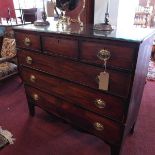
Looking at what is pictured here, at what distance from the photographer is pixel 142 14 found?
14.3 ft

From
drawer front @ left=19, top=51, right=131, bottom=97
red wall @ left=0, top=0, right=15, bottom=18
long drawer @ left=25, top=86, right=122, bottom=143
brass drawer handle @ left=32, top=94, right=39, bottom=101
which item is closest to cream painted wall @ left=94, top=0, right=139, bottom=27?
drawer front @ left=19, top=51, right=131, bottom=97

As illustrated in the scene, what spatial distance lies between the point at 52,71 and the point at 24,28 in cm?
44

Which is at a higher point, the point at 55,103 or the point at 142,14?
the point at 142,14

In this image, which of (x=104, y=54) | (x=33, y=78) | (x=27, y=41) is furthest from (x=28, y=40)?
(x=104, y=54)

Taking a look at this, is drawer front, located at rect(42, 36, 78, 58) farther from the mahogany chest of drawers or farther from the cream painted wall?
the cream painted wall

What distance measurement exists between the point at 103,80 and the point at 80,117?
0.49 meters

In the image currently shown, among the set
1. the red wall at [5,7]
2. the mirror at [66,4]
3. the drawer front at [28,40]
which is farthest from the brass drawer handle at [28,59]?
the red wall at [5,7]

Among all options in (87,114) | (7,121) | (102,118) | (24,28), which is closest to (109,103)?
(102,118)

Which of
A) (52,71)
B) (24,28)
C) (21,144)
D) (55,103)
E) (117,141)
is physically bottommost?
(21,144)

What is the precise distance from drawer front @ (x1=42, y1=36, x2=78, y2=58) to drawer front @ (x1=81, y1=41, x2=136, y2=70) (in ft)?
0.25

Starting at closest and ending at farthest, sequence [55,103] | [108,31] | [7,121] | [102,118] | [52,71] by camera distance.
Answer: [108,31] < [102,118] < [52,71] < [55,103] < [7,121]

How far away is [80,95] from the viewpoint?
1.39 m

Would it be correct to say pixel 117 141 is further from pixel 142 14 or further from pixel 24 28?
pixel 142 14

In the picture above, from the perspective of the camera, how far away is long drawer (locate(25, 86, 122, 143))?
4.39 ft
